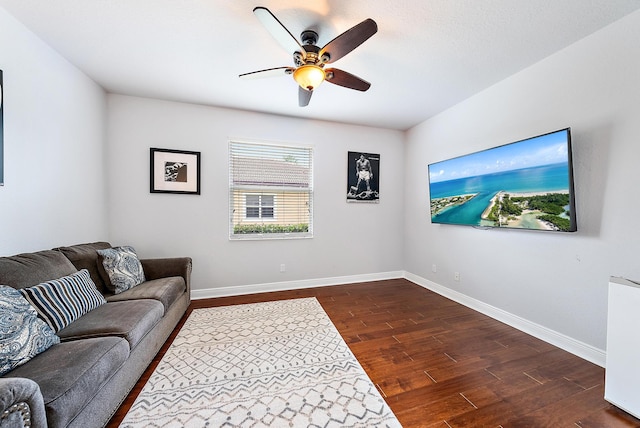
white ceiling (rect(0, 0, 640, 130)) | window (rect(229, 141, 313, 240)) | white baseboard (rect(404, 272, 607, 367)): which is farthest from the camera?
window (rect(229, 141, 313, 240))

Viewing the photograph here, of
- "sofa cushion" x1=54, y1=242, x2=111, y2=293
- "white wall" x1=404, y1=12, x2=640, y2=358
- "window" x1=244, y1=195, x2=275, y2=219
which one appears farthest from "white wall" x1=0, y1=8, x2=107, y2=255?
"white wall" x1=404, y1=12, x2=640, y2=358

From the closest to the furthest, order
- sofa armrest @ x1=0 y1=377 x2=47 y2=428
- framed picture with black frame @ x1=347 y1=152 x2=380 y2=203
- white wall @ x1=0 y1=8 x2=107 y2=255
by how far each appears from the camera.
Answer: sofa armrest @ x1=0 y1=377 x2=47 y2=428, white wall @ x1=0 y1=8 x2=107 y2=255, framed picture with black frame @ x1=347 y1=152 x2=380 y2=203

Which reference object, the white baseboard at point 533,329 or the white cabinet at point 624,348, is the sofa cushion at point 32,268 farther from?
the white baseboard at point 533,329

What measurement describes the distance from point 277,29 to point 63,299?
7.53ft

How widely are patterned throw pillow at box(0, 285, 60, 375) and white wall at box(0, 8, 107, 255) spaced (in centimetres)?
85

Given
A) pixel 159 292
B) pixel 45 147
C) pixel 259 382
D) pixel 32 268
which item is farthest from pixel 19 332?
pixel 45 147

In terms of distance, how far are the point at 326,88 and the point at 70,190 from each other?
9.40ft

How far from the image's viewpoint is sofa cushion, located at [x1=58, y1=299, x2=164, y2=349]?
1.44m

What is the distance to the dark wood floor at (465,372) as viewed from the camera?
1.41 m

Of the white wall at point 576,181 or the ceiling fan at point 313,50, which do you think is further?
the white wall at point 576,181

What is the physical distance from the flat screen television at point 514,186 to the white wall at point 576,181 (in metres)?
0.20

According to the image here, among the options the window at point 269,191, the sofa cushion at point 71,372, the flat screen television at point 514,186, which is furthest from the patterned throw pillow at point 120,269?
the flat screen television at point 514,186

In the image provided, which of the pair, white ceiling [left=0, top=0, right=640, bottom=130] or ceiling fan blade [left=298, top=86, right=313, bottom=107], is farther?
ceiling fan blade [left=298, top=86, right=313, bottom=107]

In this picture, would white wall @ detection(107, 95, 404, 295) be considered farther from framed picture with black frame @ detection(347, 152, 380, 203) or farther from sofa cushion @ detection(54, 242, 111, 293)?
sofa cushion @ detection(54, 242, 111, 293)
